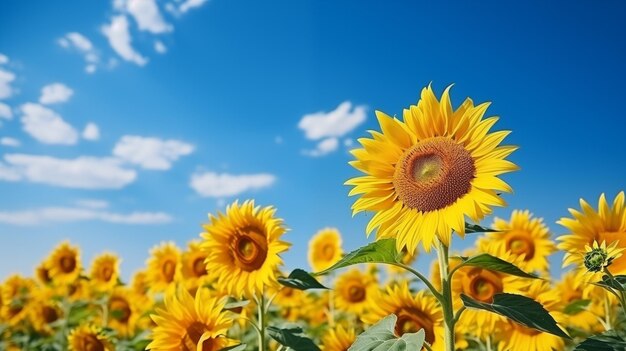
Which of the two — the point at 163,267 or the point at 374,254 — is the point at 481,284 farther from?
the point at 163,267

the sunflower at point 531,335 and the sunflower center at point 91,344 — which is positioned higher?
the sunflower at point 531,335

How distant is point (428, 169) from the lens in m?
3.22

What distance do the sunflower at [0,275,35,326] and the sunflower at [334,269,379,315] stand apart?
637 cm

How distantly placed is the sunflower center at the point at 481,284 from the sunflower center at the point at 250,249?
5.57 feet

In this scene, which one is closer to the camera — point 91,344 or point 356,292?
point 91,344

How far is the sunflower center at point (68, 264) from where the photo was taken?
1067 cm

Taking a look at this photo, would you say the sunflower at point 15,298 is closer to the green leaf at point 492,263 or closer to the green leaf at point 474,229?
the green leaf at point 474,229

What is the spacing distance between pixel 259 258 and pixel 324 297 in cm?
600

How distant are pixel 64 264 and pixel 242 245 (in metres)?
7.06

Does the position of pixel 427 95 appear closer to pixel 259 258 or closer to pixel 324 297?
pixel 259 258

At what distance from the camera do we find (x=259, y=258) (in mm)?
4777

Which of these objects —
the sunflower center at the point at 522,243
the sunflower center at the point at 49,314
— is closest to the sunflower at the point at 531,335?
the sunflower center at the point at 522,243

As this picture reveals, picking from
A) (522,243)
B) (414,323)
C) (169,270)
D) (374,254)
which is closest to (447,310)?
(374,254)

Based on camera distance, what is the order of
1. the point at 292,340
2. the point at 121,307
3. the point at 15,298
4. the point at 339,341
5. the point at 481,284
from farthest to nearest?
1. the point at 15,298
2. the point at 121,307
3. the point at 339,341
4. the point at 481,284
5. the point at 292,340
